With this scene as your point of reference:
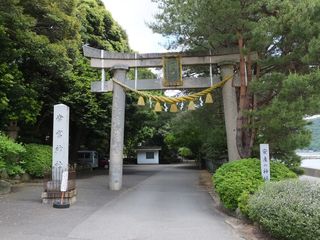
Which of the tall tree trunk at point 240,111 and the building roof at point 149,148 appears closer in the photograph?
the tall tree trunk at point 240,111

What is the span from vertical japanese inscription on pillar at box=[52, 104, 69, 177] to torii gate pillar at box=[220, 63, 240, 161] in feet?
21.6

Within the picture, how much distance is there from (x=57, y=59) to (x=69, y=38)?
1.86 meters

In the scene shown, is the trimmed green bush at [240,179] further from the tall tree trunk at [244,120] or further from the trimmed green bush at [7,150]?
the trimmed green bush at [7,150]

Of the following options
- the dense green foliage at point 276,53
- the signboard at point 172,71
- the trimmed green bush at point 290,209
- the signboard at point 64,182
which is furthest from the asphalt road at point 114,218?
the signboard at point 172,71

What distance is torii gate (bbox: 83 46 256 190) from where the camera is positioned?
16078 millimetres

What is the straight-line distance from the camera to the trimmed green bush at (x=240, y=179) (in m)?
10.5

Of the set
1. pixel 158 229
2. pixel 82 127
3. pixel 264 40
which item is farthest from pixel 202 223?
pixel 82 127

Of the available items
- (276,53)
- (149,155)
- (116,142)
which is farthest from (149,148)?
(276,53)

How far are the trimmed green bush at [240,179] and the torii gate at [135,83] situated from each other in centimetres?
382

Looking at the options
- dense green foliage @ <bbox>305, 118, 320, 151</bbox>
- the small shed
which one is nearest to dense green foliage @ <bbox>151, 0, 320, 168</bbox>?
dense green foliage @ <bbox>305, 118, 320, 151</bbox>

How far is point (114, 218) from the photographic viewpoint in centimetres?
1023

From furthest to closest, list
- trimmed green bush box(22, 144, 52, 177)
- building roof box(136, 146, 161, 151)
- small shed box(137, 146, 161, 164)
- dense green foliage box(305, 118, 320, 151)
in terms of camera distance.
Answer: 1. small shed box(137, 146, 161, 164)
2. building roof box(136, 146, 161, 151)
3. trimmed green bush box(22, 144, 52, 177)
4. dense green foliage box(305, 118, 320, 151)

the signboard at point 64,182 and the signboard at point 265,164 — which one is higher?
the signboard at point 265,164

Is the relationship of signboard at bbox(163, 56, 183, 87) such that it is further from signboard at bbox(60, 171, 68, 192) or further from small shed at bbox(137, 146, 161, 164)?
small shed at bbox(137, 146, 161, 164)
